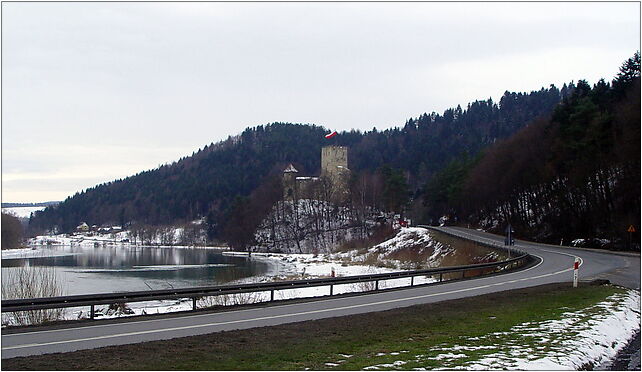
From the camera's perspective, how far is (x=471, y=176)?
315 ft

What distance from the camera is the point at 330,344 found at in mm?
12031

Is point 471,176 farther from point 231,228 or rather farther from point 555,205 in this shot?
point 231,228

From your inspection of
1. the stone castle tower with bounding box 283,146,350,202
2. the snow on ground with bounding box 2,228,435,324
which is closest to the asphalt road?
the snow on ground with bounding box 2,228,435,324

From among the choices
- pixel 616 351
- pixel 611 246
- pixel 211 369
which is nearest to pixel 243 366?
pixel 211 369

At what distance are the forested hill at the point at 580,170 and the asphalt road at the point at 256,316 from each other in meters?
20.9

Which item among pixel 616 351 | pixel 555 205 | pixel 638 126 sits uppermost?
pixel 638 126

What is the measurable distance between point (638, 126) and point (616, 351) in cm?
3696

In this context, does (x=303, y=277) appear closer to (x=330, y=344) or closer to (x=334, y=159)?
(x=330, y=344)

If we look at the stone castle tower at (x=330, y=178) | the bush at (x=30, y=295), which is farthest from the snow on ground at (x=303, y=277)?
the stone castle tower at (x=330, y=178)

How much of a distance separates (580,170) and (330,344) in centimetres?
4862

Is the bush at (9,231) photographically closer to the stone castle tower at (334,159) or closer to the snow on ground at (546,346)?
the snow on ground at (546,346)

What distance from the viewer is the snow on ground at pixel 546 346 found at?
10.8 meters

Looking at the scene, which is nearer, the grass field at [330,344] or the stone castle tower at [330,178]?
the grass field at [330,344]

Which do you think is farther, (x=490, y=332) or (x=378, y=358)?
(x=490, y=332)
